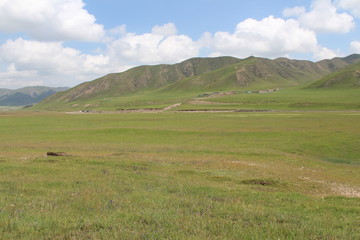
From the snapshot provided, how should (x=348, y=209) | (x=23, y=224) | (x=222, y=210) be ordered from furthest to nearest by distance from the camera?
(x=348, y=209), (x=222, y=210), (x=23, y=224)

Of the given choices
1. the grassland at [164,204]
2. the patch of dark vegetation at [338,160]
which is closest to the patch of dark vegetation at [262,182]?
the grassland at [164,204]

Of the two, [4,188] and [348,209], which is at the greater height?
[4,188]

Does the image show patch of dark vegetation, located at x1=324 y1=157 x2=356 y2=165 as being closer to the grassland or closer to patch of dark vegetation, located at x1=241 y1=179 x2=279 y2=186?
the grassland

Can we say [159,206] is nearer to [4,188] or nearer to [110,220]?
[110,220]

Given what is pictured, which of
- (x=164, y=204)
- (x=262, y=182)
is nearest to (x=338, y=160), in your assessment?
(x=262, y=182)

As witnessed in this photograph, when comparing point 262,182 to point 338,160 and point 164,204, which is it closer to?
point 164,204

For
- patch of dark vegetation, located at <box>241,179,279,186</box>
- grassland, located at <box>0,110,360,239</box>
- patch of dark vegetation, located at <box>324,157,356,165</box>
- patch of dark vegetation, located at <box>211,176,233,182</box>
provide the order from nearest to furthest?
1. grassland, located at <box>0,110,360,239</box>
2. patch of dark vegetation, located at <box>241,179,279,186</box>
3. patch of dark vegetation, located at <box>211,176,233,182</box>
4. patch of dark vegetation, located at <box>324,157,356,165</box>

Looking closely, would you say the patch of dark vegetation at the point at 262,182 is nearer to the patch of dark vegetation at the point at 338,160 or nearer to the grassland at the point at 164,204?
the grassland at the point at 164,204

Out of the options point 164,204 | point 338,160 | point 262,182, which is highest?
point 164,204

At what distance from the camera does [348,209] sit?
41.9 feet

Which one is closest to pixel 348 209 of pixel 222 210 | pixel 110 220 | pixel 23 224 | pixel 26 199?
pixel 222 210

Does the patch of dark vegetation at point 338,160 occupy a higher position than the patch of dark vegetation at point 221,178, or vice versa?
the patch of dark vegetation at point 221,178

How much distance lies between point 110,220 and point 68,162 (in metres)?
17.4

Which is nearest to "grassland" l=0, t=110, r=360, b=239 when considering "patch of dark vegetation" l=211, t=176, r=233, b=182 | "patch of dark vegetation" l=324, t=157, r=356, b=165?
"patch of dark vegetation" l=211, t=176, r=233, b=182
